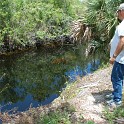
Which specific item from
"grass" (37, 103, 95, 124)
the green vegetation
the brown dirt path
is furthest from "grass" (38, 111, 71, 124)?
the green vegetation

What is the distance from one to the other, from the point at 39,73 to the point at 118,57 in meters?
9.47

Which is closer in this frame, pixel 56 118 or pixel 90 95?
pixel 56 118

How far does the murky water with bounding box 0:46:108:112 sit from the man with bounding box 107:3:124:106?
3890mm

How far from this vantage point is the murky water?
12.5 m

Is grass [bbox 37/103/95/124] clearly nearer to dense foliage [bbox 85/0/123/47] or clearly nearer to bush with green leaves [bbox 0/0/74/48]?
dense foliage [bbox 85/0/123/47]

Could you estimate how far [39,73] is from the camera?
16.2 meters

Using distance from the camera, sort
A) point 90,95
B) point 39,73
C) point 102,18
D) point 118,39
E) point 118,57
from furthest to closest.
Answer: point 102,18 < point 39,73 < point 90,95 < point 118,57 < point 118,39

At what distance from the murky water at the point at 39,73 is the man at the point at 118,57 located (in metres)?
3.89

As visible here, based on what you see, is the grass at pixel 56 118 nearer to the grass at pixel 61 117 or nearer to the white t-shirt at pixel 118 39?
the grass at pixel 61 117

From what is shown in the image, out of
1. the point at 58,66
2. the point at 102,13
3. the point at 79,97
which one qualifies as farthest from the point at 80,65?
the point at 79,97

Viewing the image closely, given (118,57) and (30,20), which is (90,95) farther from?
(30,20)

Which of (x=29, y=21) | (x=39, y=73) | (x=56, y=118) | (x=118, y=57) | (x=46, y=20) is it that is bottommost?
(x=39, y=73)

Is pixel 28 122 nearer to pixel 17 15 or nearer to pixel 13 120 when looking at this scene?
pixel 13 120

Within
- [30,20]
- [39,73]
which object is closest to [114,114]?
[39,73]
